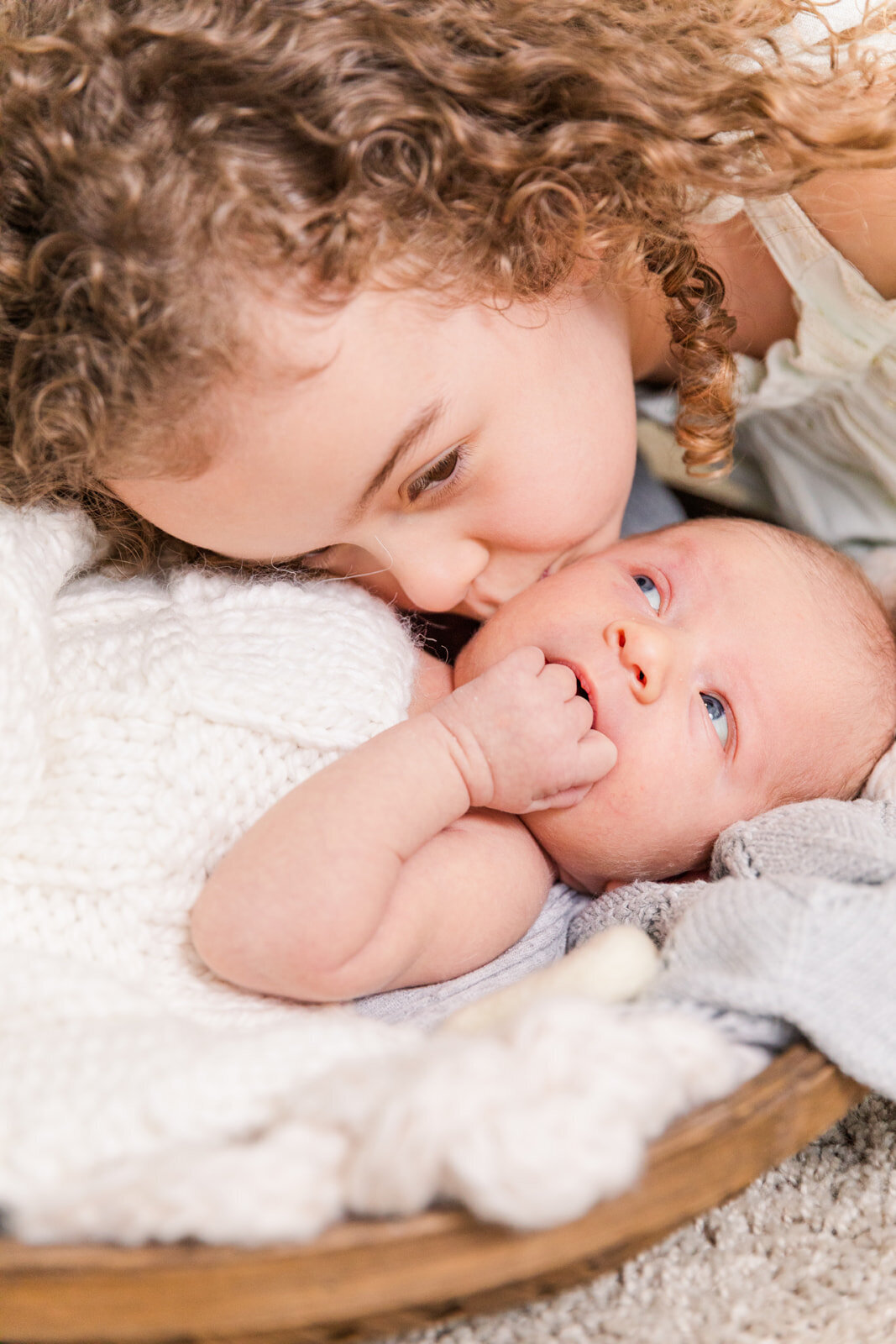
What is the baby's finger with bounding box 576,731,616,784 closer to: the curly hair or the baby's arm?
the baby's arm

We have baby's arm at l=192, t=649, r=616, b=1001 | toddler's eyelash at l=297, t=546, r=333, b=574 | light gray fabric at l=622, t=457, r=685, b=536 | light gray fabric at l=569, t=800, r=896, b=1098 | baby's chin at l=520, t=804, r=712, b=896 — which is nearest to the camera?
light gray fabric at l=569, t=800, r=896, b=1098

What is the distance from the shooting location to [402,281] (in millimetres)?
949

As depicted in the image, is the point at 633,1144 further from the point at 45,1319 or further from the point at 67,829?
the point at 67,829

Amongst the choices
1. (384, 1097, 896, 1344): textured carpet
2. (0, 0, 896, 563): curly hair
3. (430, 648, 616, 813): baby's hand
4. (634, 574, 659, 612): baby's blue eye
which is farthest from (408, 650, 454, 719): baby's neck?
(384, 1097, 896, 1344): textured carpet

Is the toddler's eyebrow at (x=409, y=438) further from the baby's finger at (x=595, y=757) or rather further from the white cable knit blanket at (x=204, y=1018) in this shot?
the baby's finger at (x=595, y=757)

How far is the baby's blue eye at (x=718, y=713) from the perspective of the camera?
1107mm

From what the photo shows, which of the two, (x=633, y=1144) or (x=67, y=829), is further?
(x=67, y=829)

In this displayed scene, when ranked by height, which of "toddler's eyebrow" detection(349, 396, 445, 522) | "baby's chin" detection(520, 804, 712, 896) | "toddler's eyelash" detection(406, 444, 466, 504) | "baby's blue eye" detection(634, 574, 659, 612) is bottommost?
"baby's chin" detection(520, 804, 712, 896)

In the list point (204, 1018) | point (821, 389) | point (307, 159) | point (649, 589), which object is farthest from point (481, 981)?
point (821, 389)

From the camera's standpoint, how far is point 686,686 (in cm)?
108

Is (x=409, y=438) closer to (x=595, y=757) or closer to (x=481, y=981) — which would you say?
(x=595, y=757)

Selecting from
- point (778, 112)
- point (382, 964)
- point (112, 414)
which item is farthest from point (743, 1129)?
point (778, 112)

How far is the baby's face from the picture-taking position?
1.06 metres

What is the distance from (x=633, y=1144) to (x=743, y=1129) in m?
0.11
